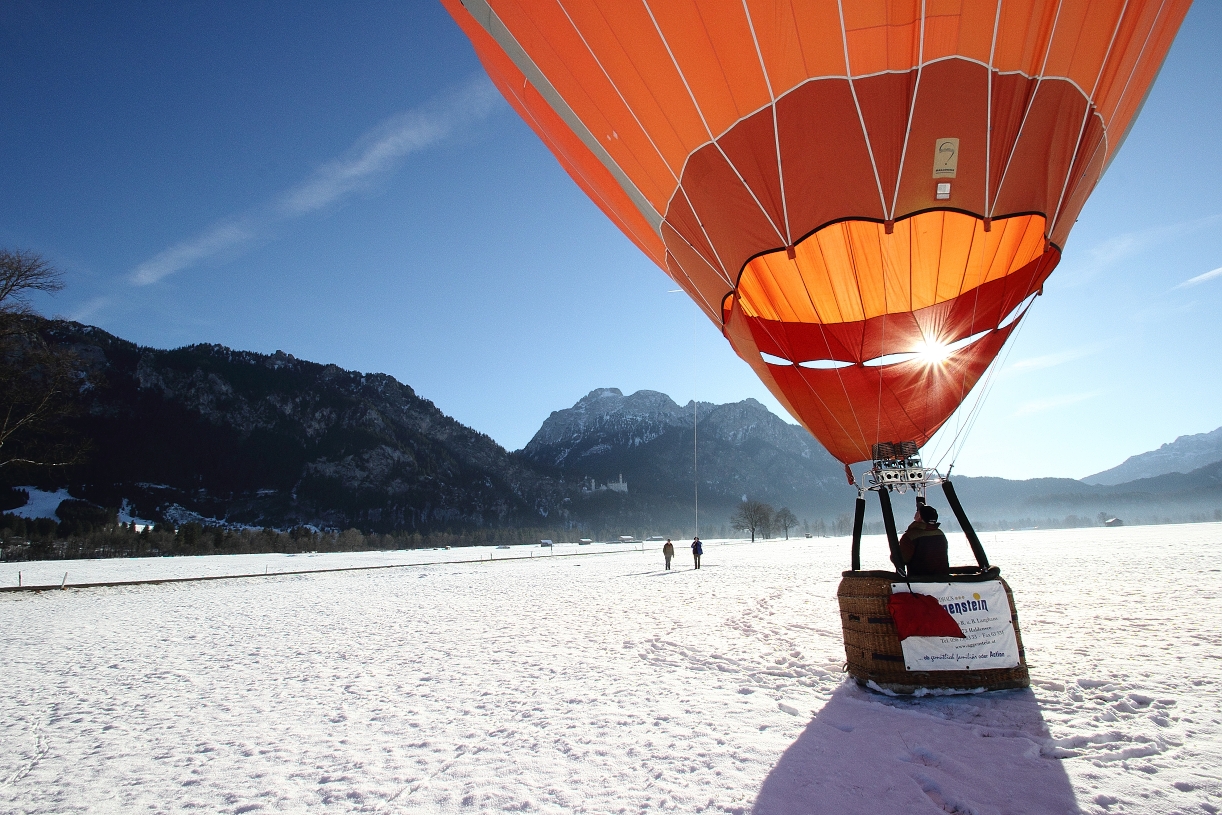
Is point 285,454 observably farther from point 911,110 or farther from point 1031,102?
point 1031,102

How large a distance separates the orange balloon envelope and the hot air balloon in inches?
0.6

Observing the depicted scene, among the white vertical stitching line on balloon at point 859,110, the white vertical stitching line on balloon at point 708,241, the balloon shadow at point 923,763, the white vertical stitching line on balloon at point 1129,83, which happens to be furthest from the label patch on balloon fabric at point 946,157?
the balloon shadow at point 923,763

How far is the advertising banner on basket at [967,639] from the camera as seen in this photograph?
4.28 metres

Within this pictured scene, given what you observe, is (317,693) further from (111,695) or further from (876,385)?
(876,385)

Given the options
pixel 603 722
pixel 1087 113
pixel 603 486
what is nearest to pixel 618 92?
pixel 1087 113

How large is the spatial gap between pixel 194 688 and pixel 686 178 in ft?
22.9

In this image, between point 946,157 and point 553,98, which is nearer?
point 946,157

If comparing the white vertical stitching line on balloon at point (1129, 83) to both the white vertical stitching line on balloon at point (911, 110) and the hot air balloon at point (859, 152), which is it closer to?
the hot air balloon at point (859, 152)

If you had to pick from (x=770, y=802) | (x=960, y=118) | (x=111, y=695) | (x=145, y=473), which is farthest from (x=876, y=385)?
(x=145, y=473)

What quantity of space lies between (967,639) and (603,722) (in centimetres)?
289

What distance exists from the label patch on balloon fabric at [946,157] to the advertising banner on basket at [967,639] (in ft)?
10.6

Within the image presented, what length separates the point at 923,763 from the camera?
314 cm

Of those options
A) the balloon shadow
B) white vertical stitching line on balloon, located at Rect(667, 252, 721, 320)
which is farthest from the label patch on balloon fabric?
the balloon shadow

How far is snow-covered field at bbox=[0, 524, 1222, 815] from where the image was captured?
9.71 feet
